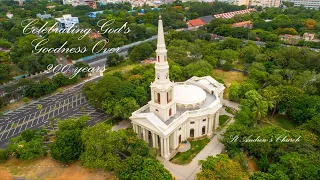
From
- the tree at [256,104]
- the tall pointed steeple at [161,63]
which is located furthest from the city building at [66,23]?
the tree at [256,104]

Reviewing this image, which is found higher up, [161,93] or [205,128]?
[161,93]

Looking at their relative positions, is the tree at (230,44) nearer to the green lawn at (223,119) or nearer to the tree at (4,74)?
the green lawn at (223,119)

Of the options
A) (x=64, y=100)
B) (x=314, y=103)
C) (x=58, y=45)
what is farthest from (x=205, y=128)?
(x=58, y=45)

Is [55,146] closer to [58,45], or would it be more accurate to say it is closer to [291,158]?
[291,158]

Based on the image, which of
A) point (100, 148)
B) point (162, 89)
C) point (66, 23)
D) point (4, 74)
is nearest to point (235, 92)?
point (162, 89)

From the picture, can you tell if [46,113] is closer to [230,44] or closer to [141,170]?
[141,170]

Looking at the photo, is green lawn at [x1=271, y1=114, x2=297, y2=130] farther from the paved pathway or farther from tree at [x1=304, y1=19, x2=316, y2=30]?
tree at [x1=304, y1=19, x2=316, y2=30]
